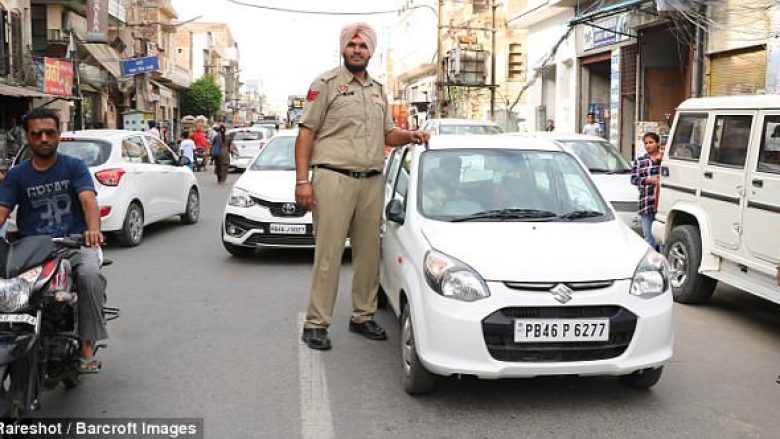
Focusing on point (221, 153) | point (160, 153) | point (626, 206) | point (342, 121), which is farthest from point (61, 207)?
point (221, 153)

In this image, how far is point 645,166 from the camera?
9.36m

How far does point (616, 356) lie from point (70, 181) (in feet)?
10.8

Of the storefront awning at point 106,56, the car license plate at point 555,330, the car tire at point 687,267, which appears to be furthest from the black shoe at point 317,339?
the storefront awning at point 106,56

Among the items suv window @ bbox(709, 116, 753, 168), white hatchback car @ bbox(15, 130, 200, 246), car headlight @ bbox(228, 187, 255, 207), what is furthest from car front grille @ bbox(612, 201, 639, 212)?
white hatchback car @ bbox(15, 130, 200, 246)

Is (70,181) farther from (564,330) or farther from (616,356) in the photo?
(616,356)

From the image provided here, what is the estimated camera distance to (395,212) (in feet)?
17.8

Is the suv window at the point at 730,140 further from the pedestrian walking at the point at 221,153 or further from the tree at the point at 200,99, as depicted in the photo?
the tree at the point at 200,99

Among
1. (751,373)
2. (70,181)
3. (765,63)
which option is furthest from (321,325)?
(765,63)

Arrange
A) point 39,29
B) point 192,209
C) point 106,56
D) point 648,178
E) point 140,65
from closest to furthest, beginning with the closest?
point 648,178 < point 192,209 < point 39,29 < point 140,65 < point 106,56

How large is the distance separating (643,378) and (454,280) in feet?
4.42

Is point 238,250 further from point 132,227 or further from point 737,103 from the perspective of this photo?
point 737,103

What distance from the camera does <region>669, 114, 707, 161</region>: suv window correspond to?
7.30m

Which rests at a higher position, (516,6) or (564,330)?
(516,6)

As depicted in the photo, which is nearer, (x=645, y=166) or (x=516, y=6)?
(x=645, y=166)
